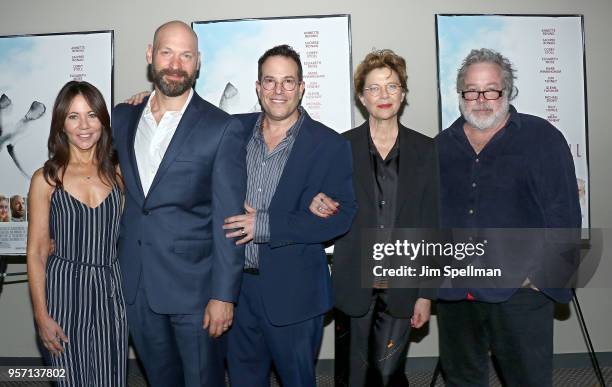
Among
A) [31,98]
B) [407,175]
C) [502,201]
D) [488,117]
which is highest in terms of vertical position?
[31,98]

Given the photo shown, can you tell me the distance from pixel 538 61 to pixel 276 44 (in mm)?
1703

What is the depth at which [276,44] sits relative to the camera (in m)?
3.56

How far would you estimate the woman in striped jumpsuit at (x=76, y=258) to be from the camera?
85.2 inches

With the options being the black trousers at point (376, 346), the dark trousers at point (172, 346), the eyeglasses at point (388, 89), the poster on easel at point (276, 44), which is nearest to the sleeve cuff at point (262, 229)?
the dark trousers at point (172, 346)

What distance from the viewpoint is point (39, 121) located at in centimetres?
357

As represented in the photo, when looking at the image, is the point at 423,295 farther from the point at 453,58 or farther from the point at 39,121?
the point at 39,121

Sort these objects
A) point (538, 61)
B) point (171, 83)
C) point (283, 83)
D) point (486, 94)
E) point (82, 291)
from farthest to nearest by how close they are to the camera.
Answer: point (538, 61), point (486, 94), point (283, 83), point (171, 83), point (82, 291)

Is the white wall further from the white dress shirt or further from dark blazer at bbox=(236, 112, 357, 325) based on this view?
the white dress shirt

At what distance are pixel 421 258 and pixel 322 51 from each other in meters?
1.67

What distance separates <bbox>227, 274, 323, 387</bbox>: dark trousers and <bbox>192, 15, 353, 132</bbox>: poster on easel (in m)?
1.52

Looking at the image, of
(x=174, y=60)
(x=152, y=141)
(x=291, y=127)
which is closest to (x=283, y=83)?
(x=291, y=127)

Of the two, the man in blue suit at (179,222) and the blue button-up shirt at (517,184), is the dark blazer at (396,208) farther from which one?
the man in blue suit at (179,222)

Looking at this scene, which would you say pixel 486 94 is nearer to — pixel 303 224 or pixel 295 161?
pixel 295 161

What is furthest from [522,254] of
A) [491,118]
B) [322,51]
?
[322,51]
